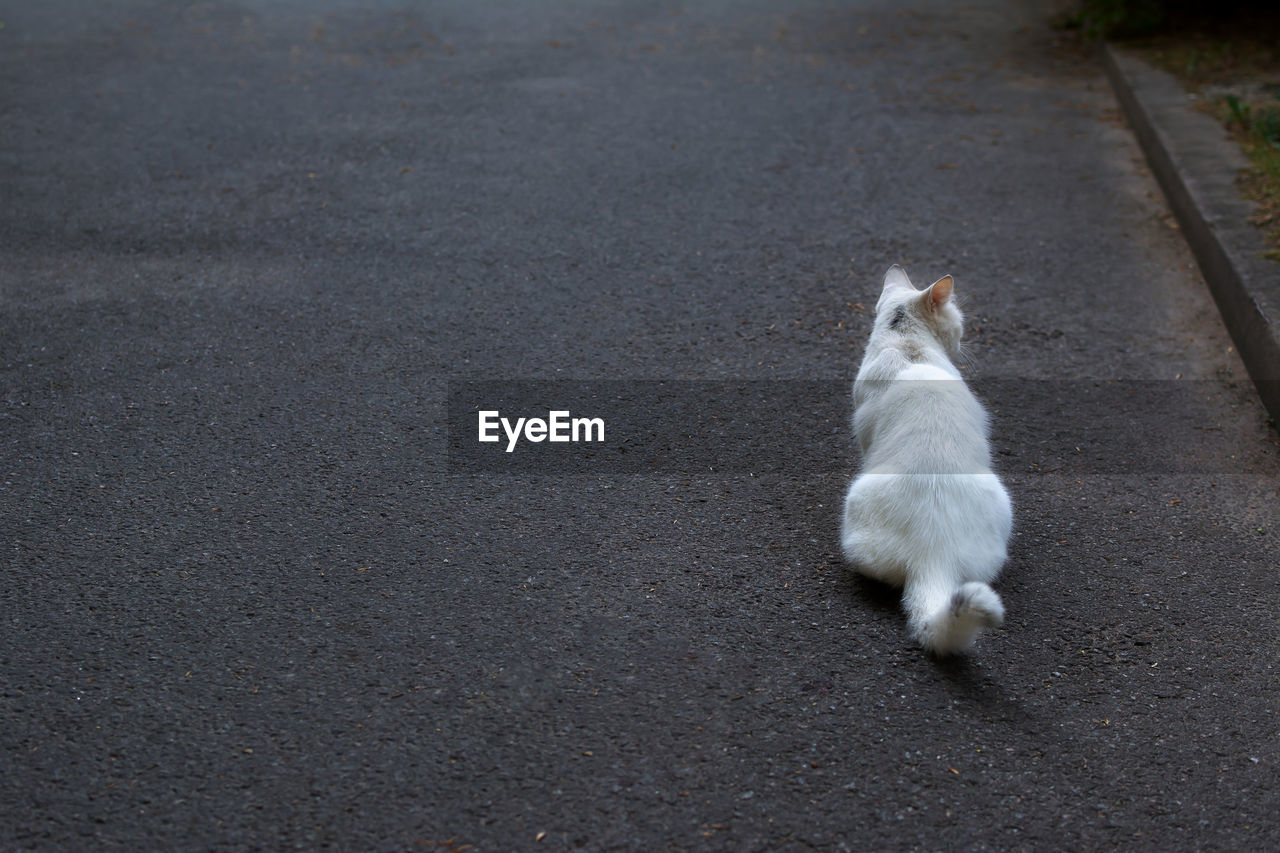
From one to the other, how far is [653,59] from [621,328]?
4.93 metres

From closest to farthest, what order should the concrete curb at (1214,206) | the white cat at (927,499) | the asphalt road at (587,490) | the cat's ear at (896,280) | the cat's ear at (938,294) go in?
1. the asphalt road at (587,490)
2. the white cat at (927,499)
3. the cat's ear at (938,294)
4. the cat's ear at (896,280)
5. the concrete curb at (1214,206)

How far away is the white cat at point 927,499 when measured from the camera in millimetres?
3023

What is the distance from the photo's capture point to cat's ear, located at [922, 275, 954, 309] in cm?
362

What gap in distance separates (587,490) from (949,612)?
148cm

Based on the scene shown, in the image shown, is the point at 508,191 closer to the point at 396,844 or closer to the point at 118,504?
the point at 118,504

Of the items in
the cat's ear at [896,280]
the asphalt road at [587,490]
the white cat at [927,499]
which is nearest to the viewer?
the asphalt road at [587,490]

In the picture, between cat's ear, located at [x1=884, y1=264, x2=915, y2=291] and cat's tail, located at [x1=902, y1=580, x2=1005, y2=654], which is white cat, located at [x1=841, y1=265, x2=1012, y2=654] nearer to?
cat's tail, located at [x1=902, y1=580, x2=1005, y2=654]

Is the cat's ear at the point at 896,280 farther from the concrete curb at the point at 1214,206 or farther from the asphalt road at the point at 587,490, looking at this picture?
the concrete curb at the point at 1214,206

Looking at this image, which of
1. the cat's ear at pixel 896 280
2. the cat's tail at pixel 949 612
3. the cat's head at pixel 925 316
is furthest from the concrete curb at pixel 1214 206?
the cat's tail at pixel 949 612

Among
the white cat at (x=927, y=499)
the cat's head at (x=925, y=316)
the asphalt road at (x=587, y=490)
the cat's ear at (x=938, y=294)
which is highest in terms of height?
the cat's ear at (x=938, y=294)

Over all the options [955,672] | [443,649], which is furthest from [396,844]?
[955,672]

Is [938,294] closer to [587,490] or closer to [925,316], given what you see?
[925,316]

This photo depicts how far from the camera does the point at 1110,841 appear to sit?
98.0 inches

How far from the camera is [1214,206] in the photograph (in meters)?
5.78
